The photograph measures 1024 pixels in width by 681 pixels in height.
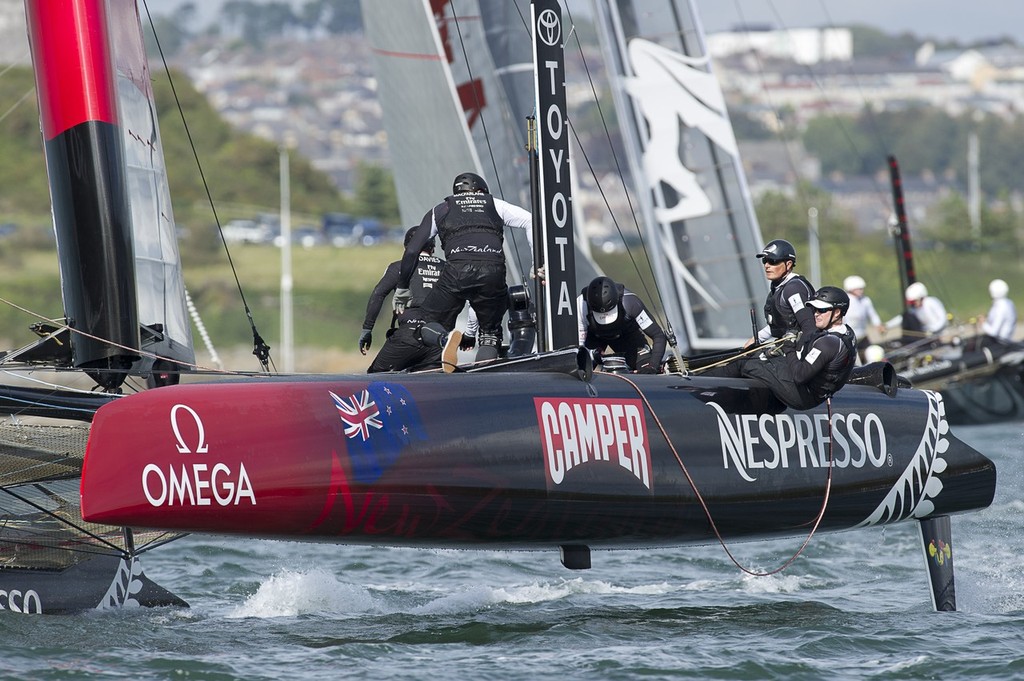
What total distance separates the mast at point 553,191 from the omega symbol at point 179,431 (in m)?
1.71

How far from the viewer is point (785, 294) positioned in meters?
7.55

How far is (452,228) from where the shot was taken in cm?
748

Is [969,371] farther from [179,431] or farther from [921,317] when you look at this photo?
[179,431]

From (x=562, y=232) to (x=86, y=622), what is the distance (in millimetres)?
2750

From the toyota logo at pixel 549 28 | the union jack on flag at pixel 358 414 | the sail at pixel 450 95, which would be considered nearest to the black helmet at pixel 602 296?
the toyota logo at pixel 549 28

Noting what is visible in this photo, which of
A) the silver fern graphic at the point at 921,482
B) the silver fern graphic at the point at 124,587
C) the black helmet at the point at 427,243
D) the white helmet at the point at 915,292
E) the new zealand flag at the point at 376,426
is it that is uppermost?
the white helmet at the point at 915,292

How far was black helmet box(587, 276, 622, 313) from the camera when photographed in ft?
25.9

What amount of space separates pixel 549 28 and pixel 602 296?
1357mm

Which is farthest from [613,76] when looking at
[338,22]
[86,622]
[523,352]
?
[338,22]

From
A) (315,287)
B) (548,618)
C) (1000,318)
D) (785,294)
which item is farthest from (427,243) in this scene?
(315,287)

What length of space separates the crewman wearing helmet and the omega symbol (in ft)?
35.7

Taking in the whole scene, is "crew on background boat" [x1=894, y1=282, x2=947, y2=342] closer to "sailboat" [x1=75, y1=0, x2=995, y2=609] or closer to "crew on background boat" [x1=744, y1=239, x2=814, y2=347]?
"sailboat" [x1=75, y1=0, x2=995, y2=609]

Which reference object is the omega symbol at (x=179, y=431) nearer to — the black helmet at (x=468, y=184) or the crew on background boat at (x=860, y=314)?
the black helmet at (x=468, y=184)

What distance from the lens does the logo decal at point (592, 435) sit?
21.5ft
